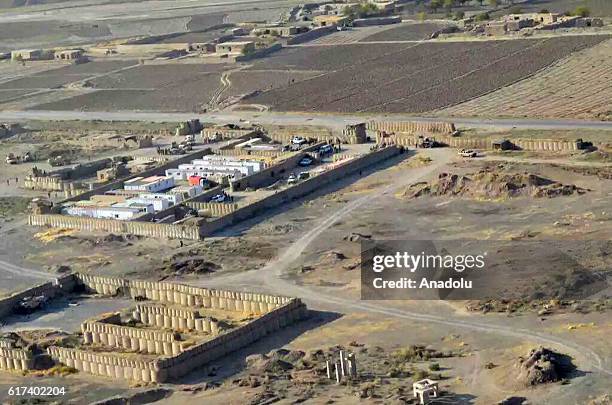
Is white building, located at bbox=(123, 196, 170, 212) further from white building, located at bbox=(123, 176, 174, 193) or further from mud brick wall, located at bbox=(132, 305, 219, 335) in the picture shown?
mud brick wall, located at bbox=(132, 305, 219, 335)

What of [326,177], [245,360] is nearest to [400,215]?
[326,177]

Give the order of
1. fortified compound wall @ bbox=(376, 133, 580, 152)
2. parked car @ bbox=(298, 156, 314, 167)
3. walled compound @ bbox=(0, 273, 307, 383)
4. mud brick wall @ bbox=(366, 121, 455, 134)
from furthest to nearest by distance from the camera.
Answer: mud brick wall @ bbox=(366, 121, 455, 134), parked car @ bbox=(298, 156, 314, 167), fortified compound wall @ bbox=(376, 133, 580, 152), walled compound @ bbox=(0, 273, 307, 383)

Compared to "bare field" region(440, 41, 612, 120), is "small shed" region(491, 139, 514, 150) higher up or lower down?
higher up

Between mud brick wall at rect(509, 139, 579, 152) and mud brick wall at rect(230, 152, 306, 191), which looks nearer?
mud brick wall at rect(230, 152, 306, 191)

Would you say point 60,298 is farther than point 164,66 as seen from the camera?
No

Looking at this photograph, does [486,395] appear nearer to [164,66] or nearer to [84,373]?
[84,373]

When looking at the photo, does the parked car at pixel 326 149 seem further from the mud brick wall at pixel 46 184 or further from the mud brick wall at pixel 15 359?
the mud brick wall at pixel 15 359

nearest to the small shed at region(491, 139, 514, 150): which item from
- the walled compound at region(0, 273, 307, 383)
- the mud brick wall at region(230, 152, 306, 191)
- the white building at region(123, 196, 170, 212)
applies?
the mud brick wall at region(230, 152, 306, 191)
